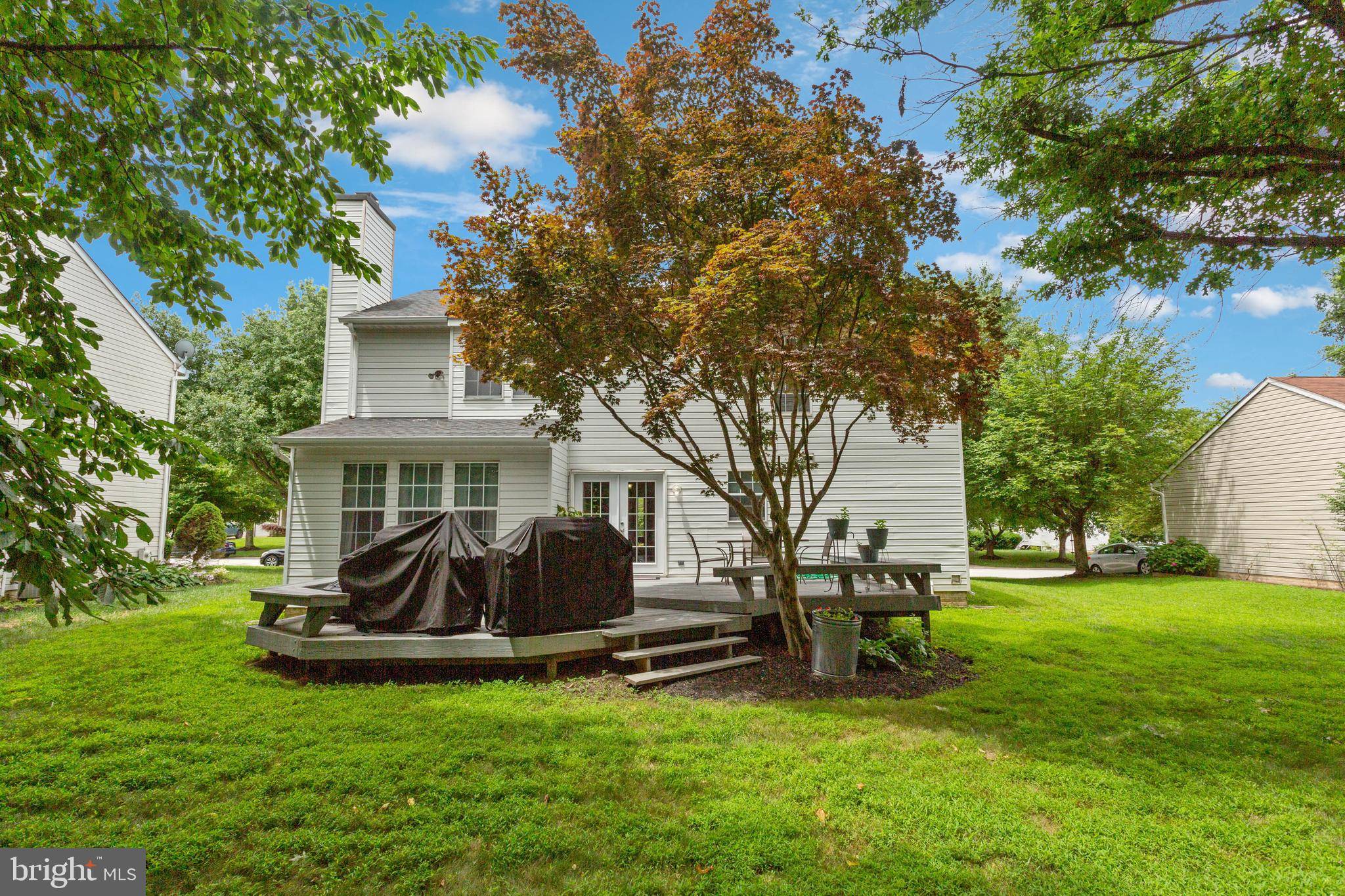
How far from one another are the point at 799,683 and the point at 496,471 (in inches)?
280

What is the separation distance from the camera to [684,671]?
6090 mm

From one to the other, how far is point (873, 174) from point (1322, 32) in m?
4.09

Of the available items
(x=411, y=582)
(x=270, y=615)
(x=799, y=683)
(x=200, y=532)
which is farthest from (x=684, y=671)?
(x=200, y=532)

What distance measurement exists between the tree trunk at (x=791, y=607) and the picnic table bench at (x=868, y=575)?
31cm

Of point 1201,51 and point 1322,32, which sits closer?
point 1322,32

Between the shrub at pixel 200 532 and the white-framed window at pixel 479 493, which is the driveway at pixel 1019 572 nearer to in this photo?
the white-framed window at pixel 479 493

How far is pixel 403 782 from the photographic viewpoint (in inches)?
144

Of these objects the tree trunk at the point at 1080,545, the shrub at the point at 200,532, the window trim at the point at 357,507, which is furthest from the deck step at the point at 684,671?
the tree trunk at the point at 1080,545

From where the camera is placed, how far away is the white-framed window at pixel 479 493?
11.2 meters

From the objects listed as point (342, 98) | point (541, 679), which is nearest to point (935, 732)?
point (541, 679)

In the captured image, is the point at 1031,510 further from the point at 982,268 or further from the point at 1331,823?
the point at 1331,823

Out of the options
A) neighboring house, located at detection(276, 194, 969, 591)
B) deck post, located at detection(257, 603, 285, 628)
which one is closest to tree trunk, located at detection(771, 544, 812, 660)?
neighboring house, located at detection(276, 194, 969, 591)

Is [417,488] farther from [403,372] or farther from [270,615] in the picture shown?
[270,615]

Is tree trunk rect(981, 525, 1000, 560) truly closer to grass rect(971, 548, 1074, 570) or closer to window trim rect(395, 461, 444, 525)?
grass rect(971, 548, 1074, 570)
